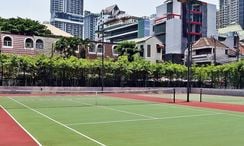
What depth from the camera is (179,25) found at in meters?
107

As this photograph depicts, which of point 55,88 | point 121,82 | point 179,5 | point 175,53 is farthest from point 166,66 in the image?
point 179,5

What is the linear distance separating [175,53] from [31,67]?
203ft

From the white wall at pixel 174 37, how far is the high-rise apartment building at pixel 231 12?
154 ft

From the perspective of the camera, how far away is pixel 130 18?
149625 millimetres

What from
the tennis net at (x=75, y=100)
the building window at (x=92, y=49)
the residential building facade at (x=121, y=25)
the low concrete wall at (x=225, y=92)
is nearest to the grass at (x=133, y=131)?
the tennis net at (x=75, y=100)

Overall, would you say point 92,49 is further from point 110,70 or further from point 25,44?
point 110,70

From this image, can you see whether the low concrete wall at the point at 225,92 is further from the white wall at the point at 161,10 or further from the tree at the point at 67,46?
the white wall at the point at 161,10

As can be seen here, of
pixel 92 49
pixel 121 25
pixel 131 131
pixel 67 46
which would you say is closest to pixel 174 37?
pixel 92 49

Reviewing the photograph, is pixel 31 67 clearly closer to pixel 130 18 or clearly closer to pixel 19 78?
pixel 19 78

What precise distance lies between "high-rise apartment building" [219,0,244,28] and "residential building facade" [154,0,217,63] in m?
34.8

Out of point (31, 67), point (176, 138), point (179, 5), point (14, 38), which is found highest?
point (179, 5)

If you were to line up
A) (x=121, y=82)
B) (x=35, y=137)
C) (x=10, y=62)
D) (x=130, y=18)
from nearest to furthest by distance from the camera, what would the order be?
(x=35, y=137) → (x=10, y=62) → (x=121, y=82) → (x=130, y=18)

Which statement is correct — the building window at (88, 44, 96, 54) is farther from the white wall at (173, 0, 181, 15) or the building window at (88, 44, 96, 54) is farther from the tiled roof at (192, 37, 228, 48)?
the white wall at (173, 0, 181, 15)

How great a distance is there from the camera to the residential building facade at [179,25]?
105812mm
